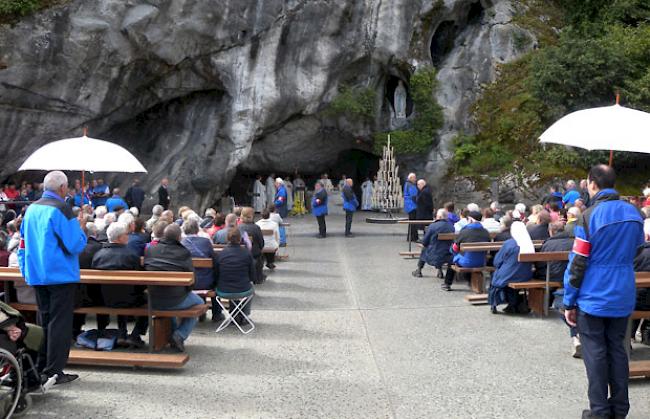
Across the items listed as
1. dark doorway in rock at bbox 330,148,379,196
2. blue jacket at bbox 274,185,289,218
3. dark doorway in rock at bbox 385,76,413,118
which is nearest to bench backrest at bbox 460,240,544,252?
blue jacket at bbox 274,185,289,218

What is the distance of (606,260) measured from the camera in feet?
16.8

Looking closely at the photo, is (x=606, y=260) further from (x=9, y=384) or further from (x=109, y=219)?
(x=109, y=219)

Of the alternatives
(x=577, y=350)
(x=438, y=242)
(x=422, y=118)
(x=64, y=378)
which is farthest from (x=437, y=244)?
(x=422, y=118)

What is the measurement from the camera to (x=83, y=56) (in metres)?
19.7

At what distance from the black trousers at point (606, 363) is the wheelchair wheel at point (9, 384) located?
4.41 m

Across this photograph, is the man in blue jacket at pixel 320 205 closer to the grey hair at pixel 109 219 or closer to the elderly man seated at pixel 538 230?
the elderly man seated at pixel 538 230

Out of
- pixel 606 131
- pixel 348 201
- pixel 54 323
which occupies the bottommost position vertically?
pixel 54 323

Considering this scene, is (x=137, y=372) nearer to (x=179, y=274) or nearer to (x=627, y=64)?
(x=179, y=274)

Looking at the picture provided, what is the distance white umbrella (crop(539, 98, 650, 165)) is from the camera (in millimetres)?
8023

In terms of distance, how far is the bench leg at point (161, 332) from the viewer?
7.05 m

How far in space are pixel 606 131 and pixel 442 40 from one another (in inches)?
750

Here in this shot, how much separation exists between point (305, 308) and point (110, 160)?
145 inches

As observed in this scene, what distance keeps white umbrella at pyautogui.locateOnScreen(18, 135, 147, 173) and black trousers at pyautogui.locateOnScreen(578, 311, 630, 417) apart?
7.02 meters

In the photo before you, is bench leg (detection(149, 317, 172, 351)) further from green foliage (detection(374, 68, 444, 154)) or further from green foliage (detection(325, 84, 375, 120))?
green foliage (detection(374, 68, 444, 154))
